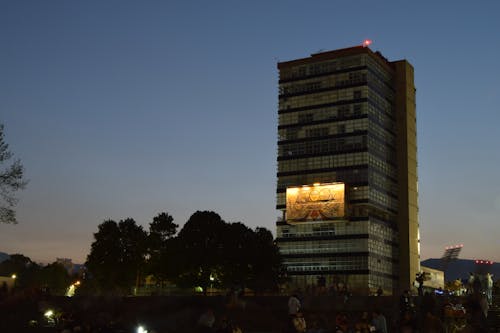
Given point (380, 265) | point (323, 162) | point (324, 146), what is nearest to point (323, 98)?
point (324, 146)

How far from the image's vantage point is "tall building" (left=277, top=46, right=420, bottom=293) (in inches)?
5177

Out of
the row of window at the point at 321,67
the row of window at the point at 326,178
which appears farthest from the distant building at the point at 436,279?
the row of window at the point at 321,67

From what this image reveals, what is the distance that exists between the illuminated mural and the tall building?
0.20 meters

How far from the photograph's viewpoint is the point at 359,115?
134375 millimetres

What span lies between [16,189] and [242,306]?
19094 millimetres

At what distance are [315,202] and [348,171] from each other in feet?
29.5

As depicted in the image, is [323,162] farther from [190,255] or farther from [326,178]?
[190,255]

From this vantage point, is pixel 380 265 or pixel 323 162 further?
pixel 323 162

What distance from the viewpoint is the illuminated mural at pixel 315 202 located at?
131m

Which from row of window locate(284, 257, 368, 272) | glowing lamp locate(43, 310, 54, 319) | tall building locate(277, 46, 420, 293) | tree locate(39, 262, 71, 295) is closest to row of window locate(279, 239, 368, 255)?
tall building locate(277, 46, 420, 293)

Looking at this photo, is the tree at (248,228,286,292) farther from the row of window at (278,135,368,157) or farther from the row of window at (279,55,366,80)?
the row of window at (279,55,366,80)

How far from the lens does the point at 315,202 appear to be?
133375 millimetres

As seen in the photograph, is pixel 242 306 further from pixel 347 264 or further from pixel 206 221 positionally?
pixel 347 264

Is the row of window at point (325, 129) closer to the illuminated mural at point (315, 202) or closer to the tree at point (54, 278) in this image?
the illuminated mural at point (315, 202)
